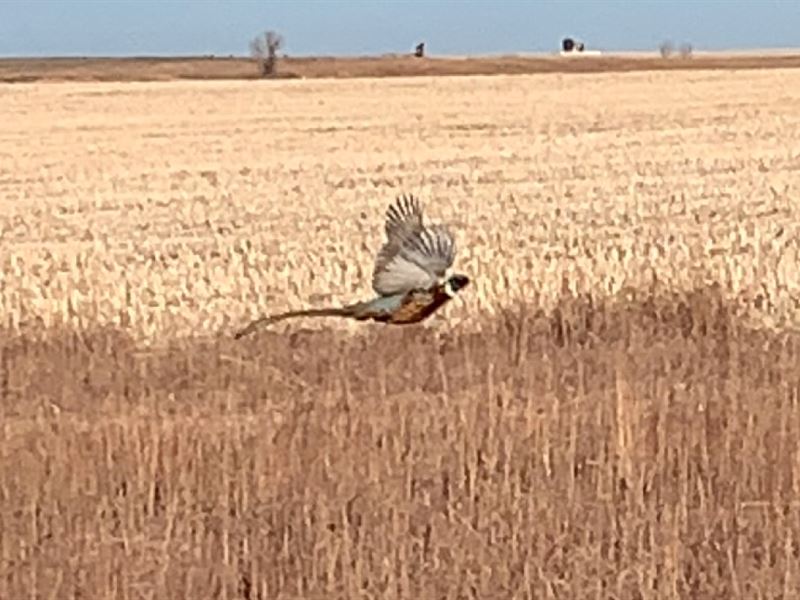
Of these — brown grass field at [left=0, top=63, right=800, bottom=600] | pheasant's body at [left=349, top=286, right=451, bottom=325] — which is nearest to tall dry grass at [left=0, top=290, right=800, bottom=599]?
brown grass field at [left=0, top=63, right=800, bottom=600]

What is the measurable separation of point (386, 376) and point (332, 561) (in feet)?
7.27

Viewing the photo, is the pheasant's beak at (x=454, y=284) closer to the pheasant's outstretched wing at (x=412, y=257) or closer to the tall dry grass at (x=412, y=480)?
the pheasant's outstretched wing at (x=412, y=257)

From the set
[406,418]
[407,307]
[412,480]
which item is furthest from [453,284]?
[406,418]

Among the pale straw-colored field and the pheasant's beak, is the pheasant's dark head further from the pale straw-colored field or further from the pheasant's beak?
the pale straw-colored field

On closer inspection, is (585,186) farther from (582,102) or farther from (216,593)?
(582,102)

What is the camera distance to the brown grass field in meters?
4.07

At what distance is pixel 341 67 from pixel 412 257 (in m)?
61.8

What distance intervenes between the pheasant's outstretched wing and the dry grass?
5652cm

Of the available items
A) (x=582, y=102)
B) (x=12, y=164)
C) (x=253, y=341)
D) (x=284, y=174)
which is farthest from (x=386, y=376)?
(x=582, y=102)

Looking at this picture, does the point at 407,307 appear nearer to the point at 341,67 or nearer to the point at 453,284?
the point at 453,284

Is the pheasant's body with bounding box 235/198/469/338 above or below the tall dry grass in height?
above

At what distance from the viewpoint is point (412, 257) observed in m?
4.38

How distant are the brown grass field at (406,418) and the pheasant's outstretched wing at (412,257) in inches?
21.1

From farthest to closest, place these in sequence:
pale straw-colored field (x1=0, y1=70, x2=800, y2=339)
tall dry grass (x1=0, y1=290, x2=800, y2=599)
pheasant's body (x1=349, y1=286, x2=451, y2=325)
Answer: pale straw-colored field (x1=0, y1=70, x2=800, y2=339) < pheasant's body (x1=349, y1=286, x2=451, y2=325) < tall dry grass (x1=0, y1=290, x2=800, y2=599)
